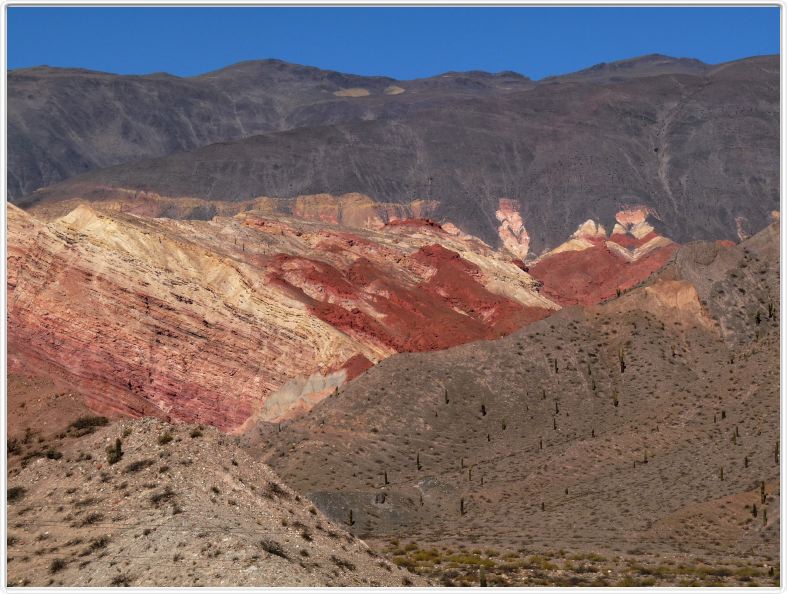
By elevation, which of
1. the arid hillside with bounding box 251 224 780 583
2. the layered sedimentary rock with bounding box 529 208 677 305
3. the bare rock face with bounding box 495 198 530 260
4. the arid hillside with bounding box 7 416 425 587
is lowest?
the arid hillside with bounding box 7 416 425 587

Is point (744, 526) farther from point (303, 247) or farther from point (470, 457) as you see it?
point (303, 247)

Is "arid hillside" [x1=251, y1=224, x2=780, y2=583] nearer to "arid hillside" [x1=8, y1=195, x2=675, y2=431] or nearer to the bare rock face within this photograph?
"arid hillside" [x1=8, y1=195, x2=675, y2=431]

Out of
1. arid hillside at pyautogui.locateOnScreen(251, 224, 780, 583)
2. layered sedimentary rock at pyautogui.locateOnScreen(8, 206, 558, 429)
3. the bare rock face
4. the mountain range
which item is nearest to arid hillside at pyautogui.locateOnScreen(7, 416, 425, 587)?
the mountain range

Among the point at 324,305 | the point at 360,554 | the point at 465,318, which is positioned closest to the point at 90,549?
the point at 360,554

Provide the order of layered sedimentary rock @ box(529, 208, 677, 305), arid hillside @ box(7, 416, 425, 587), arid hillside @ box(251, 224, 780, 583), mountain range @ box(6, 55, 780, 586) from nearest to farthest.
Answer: arid hillside @ box(7, 416, 425, 587) < mountain range @ box(6, 55, 780, 586) < arid hillside @ box(251, 224, 780, 583) < layered sedimentary rock @ box(529, 208, 677, 305)

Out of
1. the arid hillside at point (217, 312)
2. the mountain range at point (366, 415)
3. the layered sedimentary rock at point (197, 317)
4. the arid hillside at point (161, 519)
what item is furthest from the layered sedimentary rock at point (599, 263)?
the arid hillside at point (161, 519)

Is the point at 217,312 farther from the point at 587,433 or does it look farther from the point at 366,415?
the point at 587,433

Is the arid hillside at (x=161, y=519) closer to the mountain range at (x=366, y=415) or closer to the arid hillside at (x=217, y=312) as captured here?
the mountain range at (x=366, y=415)
